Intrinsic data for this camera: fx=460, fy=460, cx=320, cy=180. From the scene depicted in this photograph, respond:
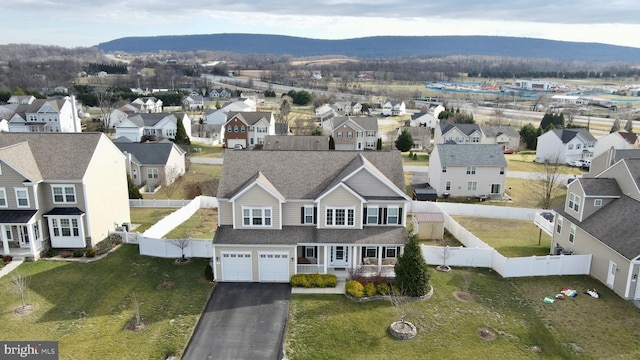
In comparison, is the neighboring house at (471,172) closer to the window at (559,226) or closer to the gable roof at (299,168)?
the window at (559,226)

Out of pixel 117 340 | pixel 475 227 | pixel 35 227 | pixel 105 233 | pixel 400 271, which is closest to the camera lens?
pixel 117 340

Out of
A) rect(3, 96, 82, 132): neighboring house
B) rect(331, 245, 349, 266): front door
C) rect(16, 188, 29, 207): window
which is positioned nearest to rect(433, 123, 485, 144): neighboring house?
rect(331, 245, 349, 266): front door

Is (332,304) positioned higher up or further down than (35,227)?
further down

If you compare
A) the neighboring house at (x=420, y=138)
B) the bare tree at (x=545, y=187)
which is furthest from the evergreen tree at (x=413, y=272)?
the neighboring house at (x=420, y=138)

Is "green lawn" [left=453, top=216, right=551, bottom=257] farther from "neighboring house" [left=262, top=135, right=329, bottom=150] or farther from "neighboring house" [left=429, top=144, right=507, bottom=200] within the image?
"neighboring house" [left=262, top=135, right=329, bottom=150]

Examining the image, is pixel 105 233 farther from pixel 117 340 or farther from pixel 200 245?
pixel 117 340

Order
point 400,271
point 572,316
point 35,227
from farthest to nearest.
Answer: point 35,227 < point 400,271 < point 572,316

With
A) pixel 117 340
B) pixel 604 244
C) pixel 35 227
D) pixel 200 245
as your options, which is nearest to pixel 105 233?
pixel 35 227
